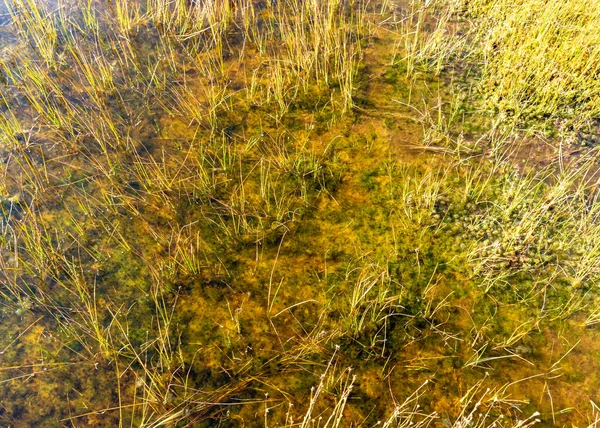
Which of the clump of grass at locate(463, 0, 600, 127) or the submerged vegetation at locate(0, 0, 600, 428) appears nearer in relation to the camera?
the submerged vegetation at locate(0, 0, 600, 428)

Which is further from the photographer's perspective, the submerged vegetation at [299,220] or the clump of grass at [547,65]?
the clump of grass at [547,65]

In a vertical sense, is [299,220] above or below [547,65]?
below

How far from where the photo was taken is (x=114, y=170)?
3.74 meters

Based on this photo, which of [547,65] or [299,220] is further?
[547,65]

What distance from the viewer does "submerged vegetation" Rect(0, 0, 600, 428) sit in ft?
8.82

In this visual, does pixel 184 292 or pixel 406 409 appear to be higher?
pixel 184 292

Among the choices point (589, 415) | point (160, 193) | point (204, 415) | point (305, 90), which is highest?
point (305, 90)

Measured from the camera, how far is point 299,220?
3465 millimetres

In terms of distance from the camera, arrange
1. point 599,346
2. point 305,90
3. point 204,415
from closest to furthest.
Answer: point 204,415 → point 599,346 → point 305,90

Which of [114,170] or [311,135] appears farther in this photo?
[311,135]

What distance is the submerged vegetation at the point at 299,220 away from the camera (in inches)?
106

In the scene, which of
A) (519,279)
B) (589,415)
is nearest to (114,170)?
(519,279)

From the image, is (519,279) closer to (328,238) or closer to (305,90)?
(328,238)

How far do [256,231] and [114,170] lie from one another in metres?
1.47
